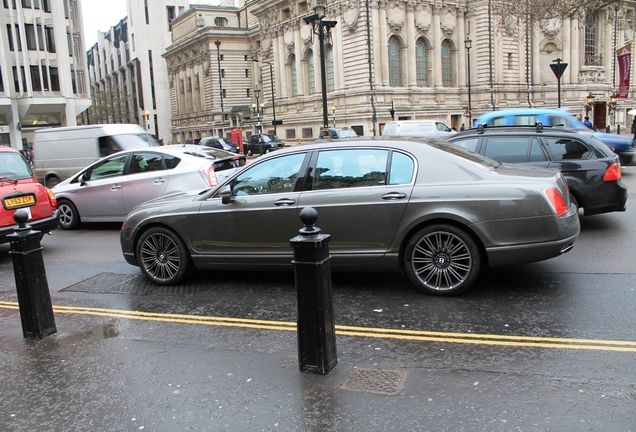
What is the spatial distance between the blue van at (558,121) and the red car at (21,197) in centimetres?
1130

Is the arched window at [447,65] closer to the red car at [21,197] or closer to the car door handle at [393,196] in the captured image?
the red car at [21,197]

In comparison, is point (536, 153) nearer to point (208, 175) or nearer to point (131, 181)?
→ point (208, 175)

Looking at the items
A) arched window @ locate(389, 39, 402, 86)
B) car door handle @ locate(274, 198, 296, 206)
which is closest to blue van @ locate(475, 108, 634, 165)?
car door handle @ locate(274, 198, 296, 206)

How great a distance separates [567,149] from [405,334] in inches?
224

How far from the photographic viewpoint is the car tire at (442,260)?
18.9 ft

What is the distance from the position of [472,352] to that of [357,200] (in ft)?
7.06

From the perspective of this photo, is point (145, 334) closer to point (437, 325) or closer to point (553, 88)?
point (437, 325)

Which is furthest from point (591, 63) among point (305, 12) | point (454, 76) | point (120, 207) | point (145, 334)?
point (145, 334)

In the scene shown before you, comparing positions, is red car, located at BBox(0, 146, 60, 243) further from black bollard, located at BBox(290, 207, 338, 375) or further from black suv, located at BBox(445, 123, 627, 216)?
black suv, located at BBox(445, 123, 627, 216)

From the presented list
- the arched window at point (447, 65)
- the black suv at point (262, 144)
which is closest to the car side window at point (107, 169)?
the black suv at point (262, 144)

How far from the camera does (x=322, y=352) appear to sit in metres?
4.20

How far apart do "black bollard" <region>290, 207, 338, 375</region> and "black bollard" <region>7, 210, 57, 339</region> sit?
8.90ft

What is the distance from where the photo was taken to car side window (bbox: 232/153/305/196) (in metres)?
6.44

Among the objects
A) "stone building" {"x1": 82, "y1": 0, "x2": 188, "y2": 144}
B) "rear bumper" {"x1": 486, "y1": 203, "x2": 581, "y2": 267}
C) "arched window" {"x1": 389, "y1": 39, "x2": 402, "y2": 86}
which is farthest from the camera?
"stone building" {"x1": 82, "y1": 0, "x2": 188, "y2": 144}
